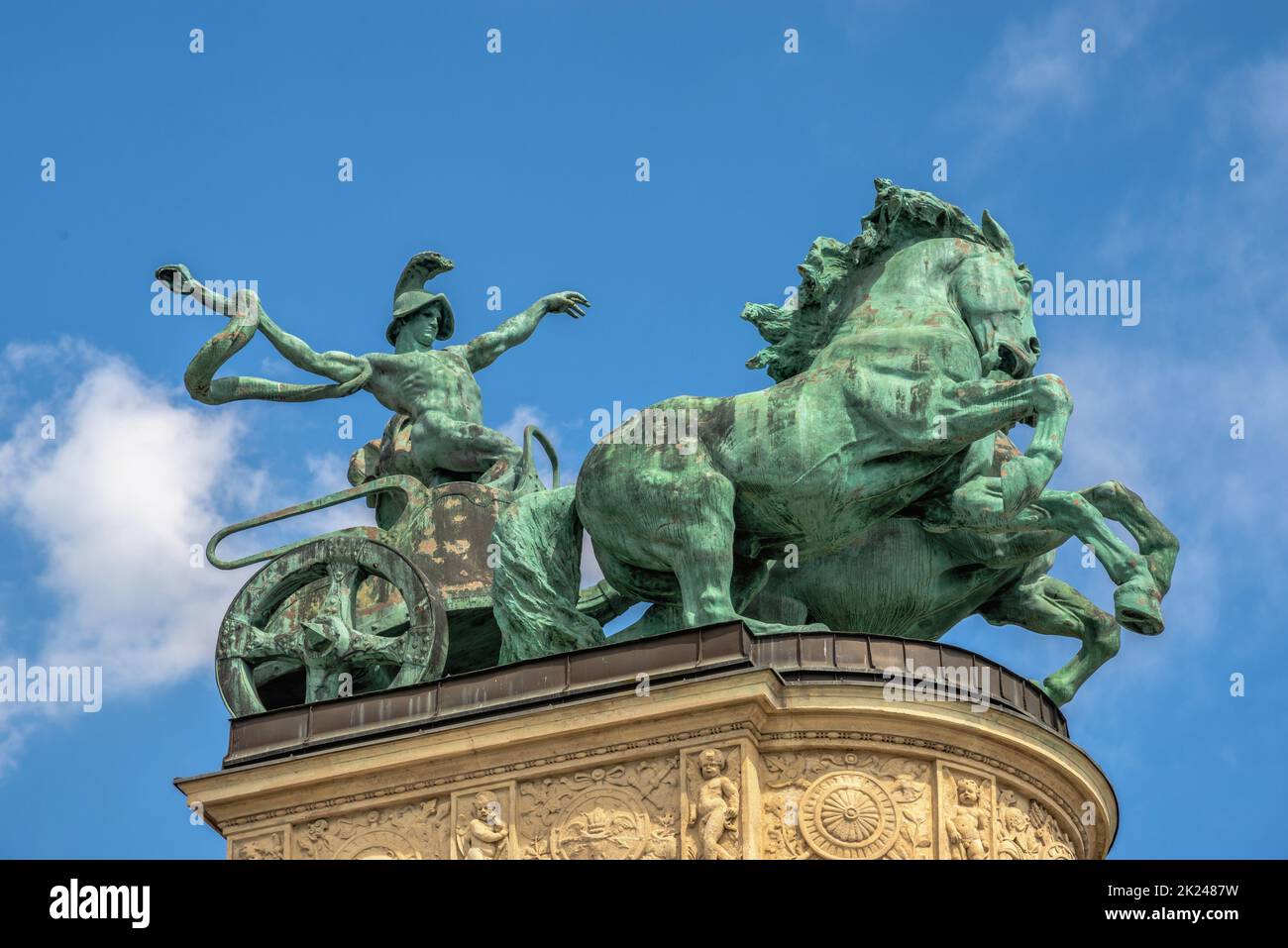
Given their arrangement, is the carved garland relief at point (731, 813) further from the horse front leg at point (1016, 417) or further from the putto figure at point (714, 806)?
the horse front leg at point (1016, 417)

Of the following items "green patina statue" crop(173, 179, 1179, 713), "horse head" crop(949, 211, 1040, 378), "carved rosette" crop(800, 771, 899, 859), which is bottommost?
"carved rosette" crop(800, 771, 899, 859)

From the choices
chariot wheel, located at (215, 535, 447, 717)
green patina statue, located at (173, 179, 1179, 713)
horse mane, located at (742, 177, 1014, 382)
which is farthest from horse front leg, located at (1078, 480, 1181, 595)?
chariot wheel, located at (215, 535, 447, 717)

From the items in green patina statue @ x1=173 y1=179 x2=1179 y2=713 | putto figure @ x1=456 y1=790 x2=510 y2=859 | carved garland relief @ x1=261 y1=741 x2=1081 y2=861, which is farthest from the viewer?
green patina statue @ x1=173 y1=179 x2=1179 y2=713

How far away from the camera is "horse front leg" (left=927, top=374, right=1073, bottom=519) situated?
32.8 metres

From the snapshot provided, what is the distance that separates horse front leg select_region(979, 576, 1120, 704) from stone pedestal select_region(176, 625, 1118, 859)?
242 centimetres

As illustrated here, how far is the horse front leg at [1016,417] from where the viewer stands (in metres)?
32.8

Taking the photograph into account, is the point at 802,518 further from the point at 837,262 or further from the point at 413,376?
the point at 413,376

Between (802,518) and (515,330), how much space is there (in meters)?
6.96

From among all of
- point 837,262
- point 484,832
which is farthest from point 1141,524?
point 484,832

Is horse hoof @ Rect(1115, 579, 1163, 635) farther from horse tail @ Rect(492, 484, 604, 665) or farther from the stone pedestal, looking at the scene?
horse tail @ Rect(492, 484, 604, 665)

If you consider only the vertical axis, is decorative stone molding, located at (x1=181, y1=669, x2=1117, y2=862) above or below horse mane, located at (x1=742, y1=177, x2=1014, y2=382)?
below

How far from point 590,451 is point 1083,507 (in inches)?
191

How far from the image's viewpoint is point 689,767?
3117 centimetres
